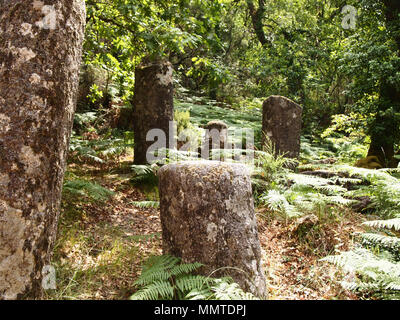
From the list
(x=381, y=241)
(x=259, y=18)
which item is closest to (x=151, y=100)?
(x=381, y=241)

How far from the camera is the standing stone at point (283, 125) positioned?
21.1ft

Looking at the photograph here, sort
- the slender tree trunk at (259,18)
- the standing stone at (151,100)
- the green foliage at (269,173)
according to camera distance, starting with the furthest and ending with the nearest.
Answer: the slender tree trunk at (259,18), the standing stone at (151,100), the green foliage at (269,173)

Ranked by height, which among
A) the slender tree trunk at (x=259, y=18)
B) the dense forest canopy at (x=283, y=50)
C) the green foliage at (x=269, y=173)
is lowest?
the green foliage at (x=269, y=173)

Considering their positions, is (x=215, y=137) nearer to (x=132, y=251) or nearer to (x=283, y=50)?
(x=132, y=251)

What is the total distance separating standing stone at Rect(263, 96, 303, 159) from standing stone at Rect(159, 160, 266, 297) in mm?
4180

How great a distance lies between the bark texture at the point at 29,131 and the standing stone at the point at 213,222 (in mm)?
925

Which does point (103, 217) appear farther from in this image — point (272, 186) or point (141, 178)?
point (272, 186)

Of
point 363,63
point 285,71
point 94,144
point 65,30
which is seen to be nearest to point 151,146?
point 94,144

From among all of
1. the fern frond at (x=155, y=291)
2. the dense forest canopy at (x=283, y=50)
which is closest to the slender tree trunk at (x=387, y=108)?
the dense forest canopy at (x=283, y=50)

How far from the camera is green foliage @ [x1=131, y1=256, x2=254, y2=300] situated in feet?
6.67

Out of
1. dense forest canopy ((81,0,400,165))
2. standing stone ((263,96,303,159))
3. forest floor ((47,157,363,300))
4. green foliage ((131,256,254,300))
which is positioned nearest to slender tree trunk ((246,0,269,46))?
dense forest canopy ((81,0,400,165))

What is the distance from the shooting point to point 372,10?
23.3 feet

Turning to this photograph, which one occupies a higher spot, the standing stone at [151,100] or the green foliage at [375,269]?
the standing stone at [151,100]

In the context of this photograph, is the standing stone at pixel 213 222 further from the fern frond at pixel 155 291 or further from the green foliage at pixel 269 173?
the green foliage at pixel 269 173
